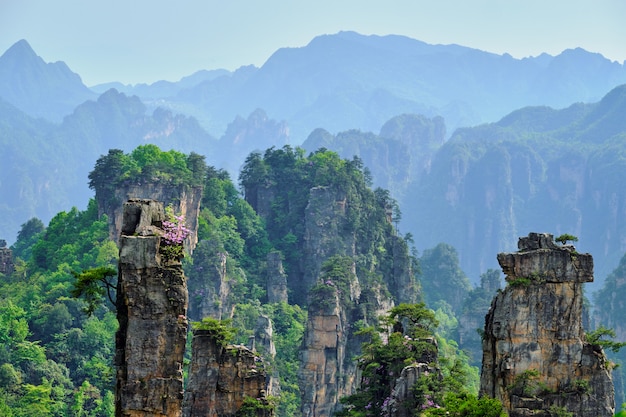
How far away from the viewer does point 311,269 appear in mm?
89000

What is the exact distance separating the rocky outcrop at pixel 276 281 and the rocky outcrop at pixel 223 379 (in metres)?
41.0

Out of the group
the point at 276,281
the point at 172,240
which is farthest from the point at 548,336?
Answer: the point at 276,281

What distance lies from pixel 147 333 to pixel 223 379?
633 inches

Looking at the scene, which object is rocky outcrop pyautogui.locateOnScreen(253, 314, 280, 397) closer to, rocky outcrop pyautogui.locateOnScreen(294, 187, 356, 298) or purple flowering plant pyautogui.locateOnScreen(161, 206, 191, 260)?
rocky outcrop pyautogui.locateOnScreen(294, 187, 356, 298)

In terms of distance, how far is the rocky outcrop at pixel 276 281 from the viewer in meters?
84.0

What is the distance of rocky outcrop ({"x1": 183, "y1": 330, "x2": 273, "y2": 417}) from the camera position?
138 ft

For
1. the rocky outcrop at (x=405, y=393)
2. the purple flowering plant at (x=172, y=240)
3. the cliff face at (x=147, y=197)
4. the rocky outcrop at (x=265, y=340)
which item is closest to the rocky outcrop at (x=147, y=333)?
the purple flowering plant at (x=172, y=240)

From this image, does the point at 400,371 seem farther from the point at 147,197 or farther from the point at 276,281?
the point at 276,281

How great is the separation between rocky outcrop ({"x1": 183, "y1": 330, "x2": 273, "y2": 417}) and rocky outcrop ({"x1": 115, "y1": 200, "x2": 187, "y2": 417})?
49.4ft

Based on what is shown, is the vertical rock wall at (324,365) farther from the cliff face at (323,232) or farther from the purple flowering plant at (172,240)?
the purple flowering plant at (172,240)

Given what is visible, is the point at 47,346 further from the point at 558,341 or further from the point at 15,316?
the point at 558,341

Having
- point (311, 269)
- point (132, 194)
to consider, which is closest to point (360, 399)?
point (132, 194)

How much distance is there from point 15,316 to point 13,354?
14.6 ft

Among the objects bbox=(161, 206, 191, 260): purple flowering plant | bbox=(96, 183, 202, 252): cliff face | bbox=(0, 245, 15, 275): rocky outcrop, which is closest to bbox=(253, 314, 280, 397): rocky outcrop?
bbox=(96, 183, 202, 252): cliff face
